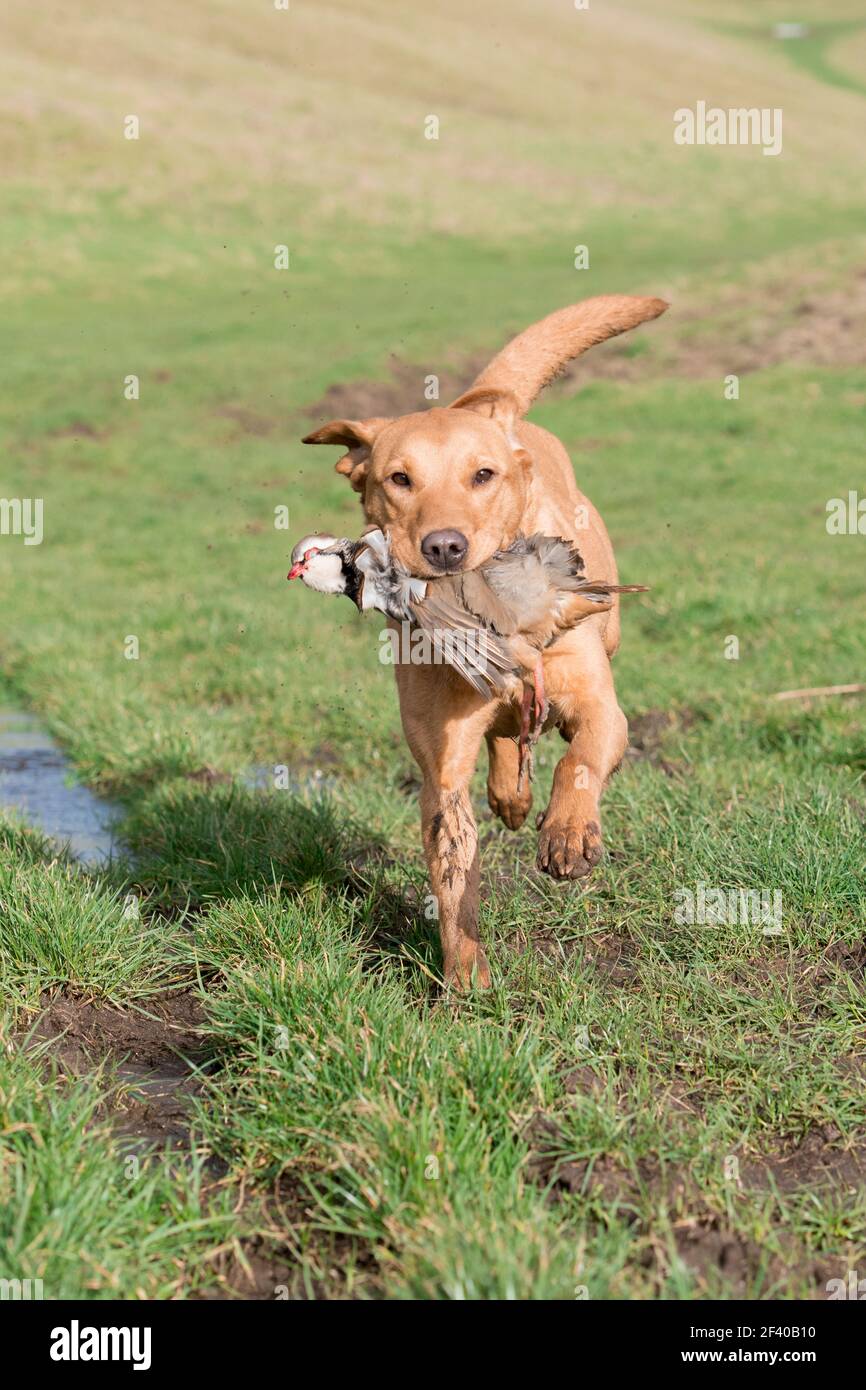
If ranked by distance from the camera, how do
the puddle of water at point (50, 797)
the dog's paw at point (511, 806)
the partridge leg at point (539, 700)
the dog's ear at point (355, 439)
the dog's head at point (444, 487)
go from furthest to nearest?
the puddle of water at point (50, 797)
the dog's paw at point (511, 806)
the dog's ear at point (355, 439)
the partridge leg at point (539, 700)
the dog's head at point (444, 487)

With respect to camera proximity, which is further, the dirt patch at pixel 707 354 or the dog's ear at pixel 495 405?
the dirt patch at pixel 707 354

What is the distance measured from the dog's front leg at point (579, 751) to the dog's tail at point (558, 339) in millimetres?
1393

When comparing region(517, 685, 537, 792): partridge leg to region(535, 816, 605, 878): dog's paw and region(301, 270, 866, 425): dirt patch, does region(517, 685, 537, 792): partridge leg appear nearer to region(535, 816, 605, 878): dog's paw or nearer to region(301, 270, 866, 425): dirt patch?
region(535, 816, 605, 878): dog's paw

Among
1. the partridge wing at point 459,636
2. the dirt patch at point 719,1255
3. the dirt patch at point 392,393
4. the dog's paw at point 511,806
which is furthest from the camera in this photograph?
the dirt patch at point 392,393

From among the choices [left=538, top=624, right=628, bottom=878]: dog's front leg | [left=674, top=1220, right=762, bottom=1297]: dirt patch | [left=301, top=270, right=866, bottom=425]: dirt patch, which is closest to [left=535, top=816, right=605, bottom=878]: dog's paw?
[left=538, top=624, right=628, bottom=878]: dog's front leg

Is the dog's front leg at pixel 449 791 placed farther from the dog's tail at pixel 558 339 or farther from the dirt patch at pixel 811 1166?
the dog's tail at pixel 558 339

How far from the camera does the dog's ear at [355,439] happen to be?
15.1ft

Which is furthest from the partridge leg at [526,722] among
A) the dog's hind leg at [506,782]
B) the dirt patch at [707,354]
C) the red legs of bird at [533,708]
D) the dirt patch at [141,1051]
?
the dirt patch at [707,354]

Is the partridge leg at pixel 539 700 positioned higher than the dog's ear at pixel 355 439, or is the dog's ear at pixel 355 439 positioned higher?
the dog's ear at pixel 355 439

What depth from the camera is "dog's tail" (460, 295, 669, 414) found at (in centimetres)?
555

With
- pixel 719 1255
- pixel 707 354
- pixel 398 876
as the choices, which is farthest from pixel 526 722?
pixel 707 354

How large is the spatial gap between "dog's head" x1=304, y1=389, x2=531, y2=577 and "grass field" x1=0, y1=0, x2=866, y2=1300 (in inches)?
46.2

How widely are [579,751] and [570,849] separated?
43 cm

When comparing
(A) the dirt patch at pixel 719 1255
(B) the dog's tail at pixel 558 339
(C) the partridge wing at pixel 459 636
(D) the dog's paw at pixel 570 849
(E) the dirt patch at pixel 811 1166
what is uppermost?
(B) the dog's tail at pixel 558 339
